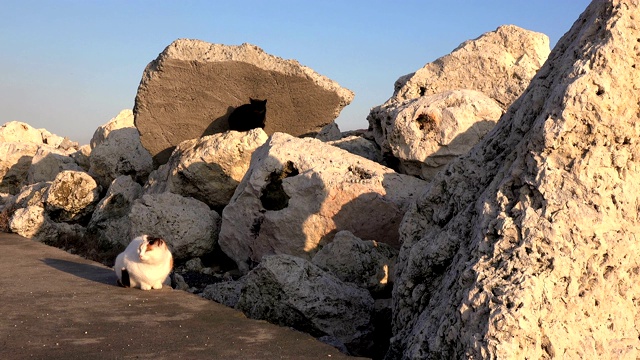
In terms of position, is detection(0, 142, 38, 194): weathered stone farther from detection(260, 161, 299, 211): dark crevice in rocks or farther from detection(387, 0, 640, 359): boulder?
detection(387, 0, 640, 359): boulder

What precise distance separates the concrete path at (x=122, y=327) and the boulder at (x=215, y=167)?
10.2ft

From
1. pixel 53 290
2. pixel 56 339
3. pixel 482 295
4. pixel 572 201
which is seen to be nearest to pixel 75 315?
pixel 56 339

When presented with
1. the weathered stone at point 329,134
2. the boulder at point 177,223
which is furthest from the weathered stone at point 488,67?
the boulder at point 177,223

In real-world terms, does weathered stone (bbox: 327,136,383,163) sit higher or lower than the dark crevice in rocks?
higher

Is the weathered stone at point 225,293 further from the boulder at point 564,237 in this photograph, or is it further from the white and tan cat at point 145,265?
the boulder at point 564,237

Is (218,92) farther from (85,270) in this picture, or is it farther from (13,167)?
(13,167)

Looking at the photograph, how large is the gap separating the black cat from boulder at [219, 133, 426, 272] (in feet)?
6.08

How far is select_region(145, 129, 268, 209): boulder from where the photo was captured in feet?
32.8

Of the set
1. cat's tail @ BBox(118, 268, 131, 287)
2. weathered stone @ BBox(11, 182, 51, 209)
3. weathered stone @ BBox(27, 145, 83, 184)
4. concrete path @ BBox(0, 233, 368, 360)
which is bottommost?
concrete path @ BBox(0, 233, 368, 360)

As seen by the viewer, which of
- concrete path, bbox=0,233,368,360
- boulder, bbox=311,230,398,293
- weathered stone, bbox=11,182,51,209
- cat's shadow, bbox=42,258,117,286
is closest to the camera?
concrete path, bbox=0,233,368,360

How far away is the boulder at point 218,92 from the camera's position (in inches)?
415

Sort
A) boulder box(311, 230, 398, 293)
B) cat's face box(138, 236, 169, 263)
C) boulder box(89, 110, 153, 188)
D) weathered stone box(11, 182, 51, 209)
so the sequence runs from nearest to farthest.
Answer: cat's face box(138, 236, 169, 263)
boulder box(311, 230, 398, 293)
weathered stone box(11, 182, 51, 209)
boulder box(89, 110, 153, 188)

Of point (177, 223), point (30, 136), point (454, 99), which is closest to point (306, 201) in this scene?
point (177, 223)

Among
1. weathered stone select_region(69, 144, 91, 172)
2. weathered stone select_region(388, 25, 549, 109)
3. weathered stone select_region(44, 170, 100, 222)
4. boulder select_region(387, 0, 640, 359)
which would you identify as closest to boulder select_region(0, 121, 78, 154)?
weathered stone select_region(69, 144, 91, 172)
